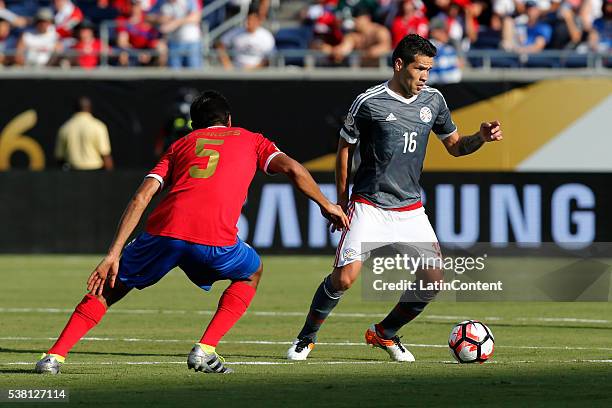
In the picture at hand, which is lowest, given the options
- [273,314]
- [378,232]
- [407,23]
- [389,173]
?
[273,314]

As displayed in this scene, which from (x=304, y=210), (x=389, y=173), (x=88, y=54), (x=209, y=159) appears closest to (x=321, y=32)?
(x=88, y=54)

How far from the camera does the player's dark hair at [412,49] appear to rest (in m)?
10.8

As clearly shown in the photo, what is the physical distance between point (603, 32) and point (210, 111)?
16352 mm

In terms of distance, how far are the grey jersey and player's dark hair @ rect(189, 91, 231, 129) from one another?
4.39ft

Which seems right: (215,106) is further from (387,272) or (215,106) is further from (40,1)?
(40,1)

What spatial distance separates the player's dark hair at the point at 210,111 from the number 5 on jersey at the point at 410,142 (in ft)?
5.43

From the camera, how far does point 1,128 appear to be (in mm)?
24406

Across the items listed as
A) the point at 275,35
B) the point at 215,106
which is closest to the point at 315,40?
the point at 275,35

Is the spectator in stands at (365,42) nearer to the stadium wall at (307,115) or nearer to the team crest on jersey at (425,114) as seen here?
the stadium wall at (307,115)

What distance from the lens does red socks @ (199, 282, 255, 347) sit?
9781mm

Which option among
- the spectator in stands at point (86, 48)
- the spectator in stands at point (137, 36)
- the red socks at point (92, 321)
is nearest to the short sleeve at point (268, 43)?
the spectator in stands at point (137, 36)

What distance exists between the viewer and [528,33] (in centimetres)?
2536

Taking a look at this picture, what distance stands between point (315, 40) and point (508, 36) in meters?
3.46

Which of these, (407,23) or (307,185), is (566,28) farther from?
(307,185)
